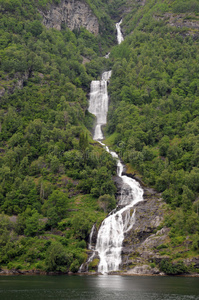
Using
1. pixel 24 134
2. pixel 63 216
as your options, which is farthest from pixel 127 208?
pixel 24 134

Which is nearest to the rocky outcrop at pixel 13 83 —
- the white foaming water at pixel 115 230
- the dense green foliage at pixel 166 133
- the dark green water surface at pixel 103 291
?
the dense green foliage at pixel 166 133

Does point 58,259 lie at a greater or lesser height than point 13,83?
lesser

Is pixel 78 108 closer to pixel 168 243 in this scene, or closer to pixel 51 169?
pixel 51 169

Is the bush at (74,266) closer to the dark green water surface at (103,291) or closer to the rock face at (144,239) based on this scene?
the rock face at (144,239)

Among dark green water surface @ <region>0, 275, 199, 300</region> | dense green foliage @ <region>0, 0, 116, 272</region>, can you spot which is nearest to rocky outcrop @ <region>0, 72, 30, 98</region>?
dense green foliage @ <region>0, 0, 116, 272</region>

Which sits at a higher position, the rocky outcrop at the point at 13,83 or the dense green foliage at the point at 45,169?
the rocky outcrop at the point at 13,83

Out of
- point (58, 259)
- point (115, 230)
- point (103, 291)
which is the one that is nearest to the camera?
point (103, 291)

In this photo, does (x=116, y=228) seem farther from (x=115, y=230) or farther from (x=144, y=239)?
(x=144, y=239)

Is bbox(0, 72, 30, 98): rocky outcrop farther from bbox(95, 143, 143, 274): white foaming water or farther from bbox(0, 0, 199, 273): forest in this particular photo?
bbox(95, 143, 143, 274): white foaming water

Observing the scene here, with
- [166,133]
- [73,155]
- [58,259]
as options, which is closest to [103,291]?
[58,259]

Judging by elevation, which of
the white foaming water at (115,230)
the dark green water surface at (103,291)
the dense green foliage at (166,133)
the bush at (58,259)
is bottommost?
the dark green water surface at (103,291)

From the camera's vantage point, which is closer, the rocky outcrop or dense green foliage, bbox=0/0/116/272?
dense green foliage, bbox=0/0/116/272
